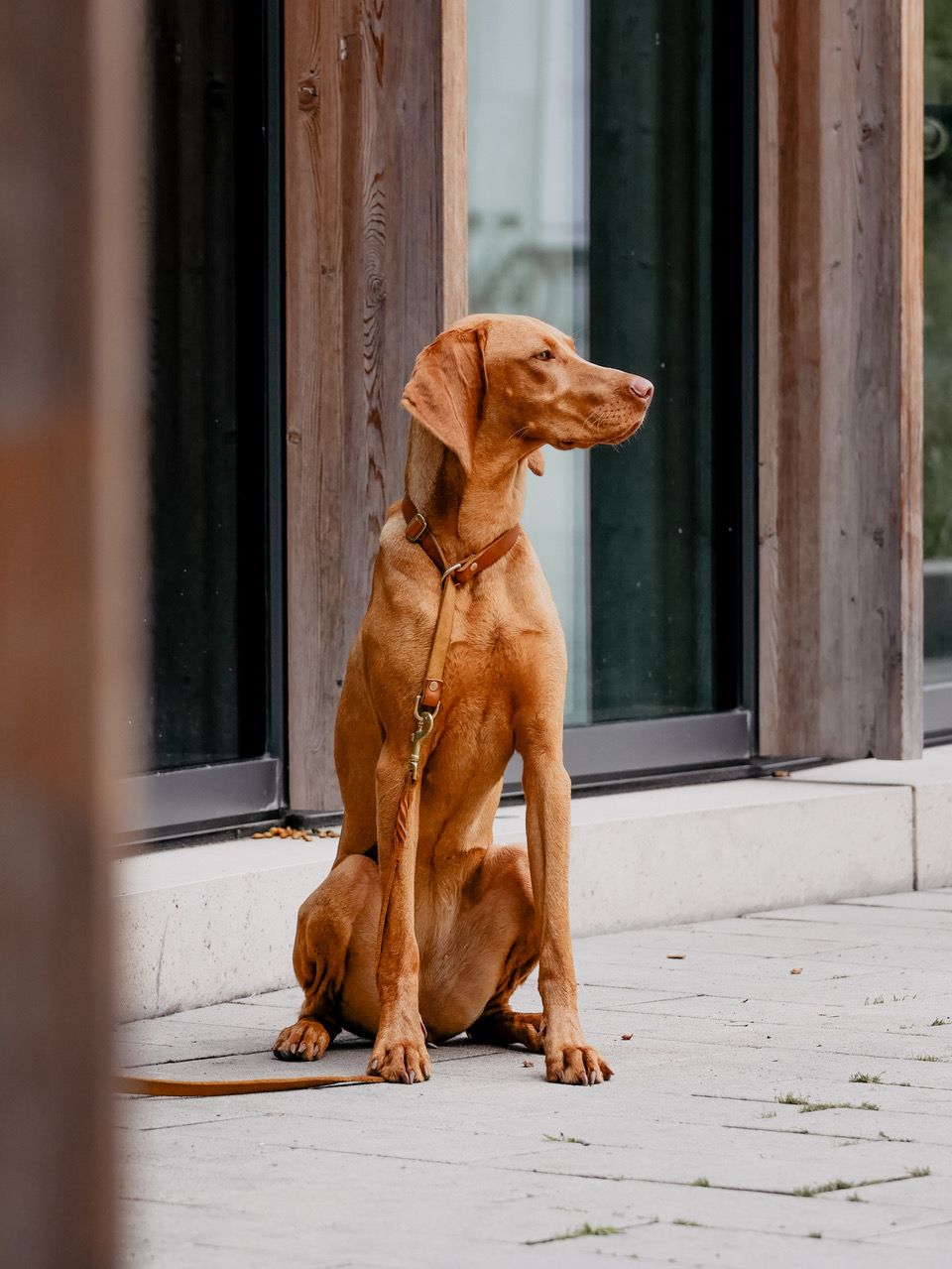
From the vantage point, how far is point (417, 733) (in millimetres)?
4621

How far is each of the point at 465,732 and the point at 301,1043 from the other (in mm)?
784

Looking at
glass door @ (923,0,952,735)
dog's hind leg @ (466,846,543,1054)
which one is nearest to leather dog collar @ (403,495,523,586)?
dog's hind leg @ (466,846,543,1054)

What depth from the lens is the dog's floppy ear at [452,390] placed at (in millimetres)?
4633

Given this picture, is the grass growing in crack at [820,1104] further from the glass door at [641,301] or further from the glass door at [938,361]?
the glass door at [938,361]

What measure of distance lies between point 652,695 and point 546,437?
141 inches

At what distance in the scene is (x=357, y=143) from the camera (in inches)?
252

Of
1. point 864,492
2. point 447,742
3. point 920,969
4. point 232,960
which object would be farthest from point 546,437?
point 864,492

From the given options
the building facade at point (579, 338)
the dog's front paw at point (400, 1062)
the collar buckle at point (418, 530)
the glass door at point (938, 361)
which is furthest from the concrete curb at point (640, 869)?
the glass door at point (938, 361)

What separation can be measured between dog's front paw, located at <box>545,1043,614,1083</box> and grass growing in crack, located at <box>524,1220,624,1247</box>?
1.26 metres

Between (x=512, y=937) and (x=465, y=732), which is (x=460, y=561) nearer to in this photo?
(x=465, y=732)

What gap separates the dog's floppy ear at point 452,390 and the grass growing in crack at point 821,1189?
178cm

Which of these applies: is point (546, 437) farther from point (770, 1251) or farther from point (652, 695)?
point (652, 695)

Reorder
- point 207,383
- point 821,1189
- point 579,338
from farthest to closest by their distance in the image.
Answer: point 579,338 < point 207,383 < point 821,1189

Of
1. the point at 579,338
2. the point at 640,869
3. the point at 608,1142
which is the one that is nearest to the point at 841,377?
the point at 579,338
